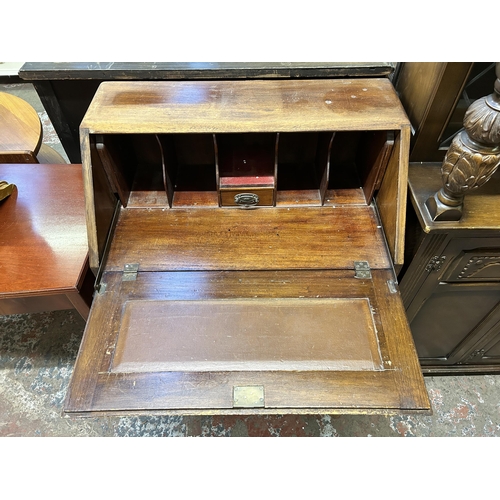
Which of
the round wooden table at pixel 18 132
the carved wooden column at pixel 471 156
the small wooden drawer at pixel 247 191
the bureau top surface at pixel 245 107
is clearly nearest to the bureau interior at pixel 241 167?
the small wooden drawer at pixel 247 191

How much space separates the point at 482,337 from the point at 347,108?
112 cm

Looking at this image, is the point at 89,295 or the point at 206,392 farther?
the point at 89,295

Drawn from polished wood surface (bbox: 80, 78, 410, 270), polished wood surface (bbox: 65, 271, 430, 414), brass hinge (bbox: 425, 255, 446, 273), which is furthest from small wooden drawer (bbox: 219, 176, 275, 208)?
brass hinge (bbox: 425, 255, 446, 273)

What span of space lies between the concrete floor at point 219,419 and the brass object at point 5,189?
0.88m

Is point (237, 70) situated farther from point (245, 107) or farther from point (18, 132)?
point (18, 132)

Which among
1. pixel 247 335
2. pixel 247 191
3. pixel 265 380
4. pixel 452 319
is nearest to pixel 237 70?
pixel 247 191

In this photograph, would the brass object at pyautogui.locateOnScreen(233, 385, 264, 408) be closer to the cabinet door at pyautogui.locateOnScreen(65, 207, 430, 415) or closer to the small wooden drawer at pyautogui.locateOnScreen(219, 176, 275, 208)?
the cabinet door at pyautogui.locateOnScreen(65, 207, 430, 415)

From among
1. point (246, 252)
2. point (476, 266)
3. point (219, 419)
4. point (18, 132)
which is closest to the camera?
point (246, 252)

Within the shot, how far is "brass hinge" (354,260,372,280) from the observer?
105 cm

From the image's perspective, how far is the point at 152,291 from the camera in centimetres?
103

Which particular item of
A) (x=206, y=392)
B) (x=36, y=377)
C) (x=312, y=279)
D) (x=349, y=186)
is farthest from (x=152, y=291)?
(x=36, y=377)

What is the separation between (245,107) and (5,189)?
0.99 m

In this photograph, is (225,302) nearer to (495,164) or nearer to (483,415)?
(495,164)

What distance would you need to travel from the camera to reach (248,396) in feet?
2.85
